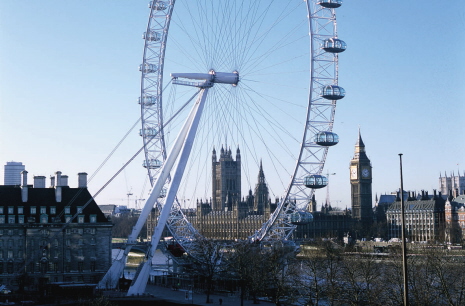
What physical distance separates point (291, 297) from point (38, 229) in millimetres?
16886

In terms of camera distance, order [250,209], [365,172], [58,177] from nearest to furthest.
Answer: [58,177]
[250,209]
[365,172]

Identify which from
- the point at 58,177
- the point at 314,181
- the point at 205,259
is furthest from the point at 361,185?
the point at 58,177

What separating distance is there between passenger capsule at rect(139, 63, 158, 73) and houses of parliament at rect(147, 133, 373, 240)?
279 feet

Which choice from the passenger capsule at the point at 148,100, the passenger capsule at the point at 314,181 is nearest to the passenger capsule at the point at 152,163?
the passenger capsule at the point at 148,100

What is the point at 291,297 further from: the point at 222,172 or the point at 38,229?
the point at 222,172

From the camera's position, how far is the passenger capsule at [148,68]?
52062mm

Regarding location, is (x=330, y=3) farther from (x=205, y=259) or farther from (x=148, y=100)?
(x=205, y=259)

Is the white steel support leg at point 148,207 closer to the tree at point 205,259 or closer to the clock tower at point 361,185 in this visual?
the tree at point 205,259

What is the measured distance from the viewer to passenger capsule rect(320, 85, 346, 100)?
1876 inches

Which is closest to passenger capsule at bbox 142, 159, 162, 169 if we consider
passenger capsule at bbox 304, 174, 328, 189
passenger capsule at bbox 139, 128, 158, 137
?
passenger capsule at bbox 139, 128, 158, 137

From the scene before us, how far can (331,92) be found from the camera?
47719 millimetres

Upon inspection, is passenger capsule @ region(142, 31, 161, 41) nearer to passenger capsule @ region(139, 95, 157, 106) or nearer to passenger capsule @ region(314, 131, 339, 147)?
passenger capsule @ region(139, 95, 157, 106)

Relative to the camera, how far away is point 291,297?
4384 cm

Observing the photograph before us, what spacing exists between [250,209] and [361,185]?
22655mm
